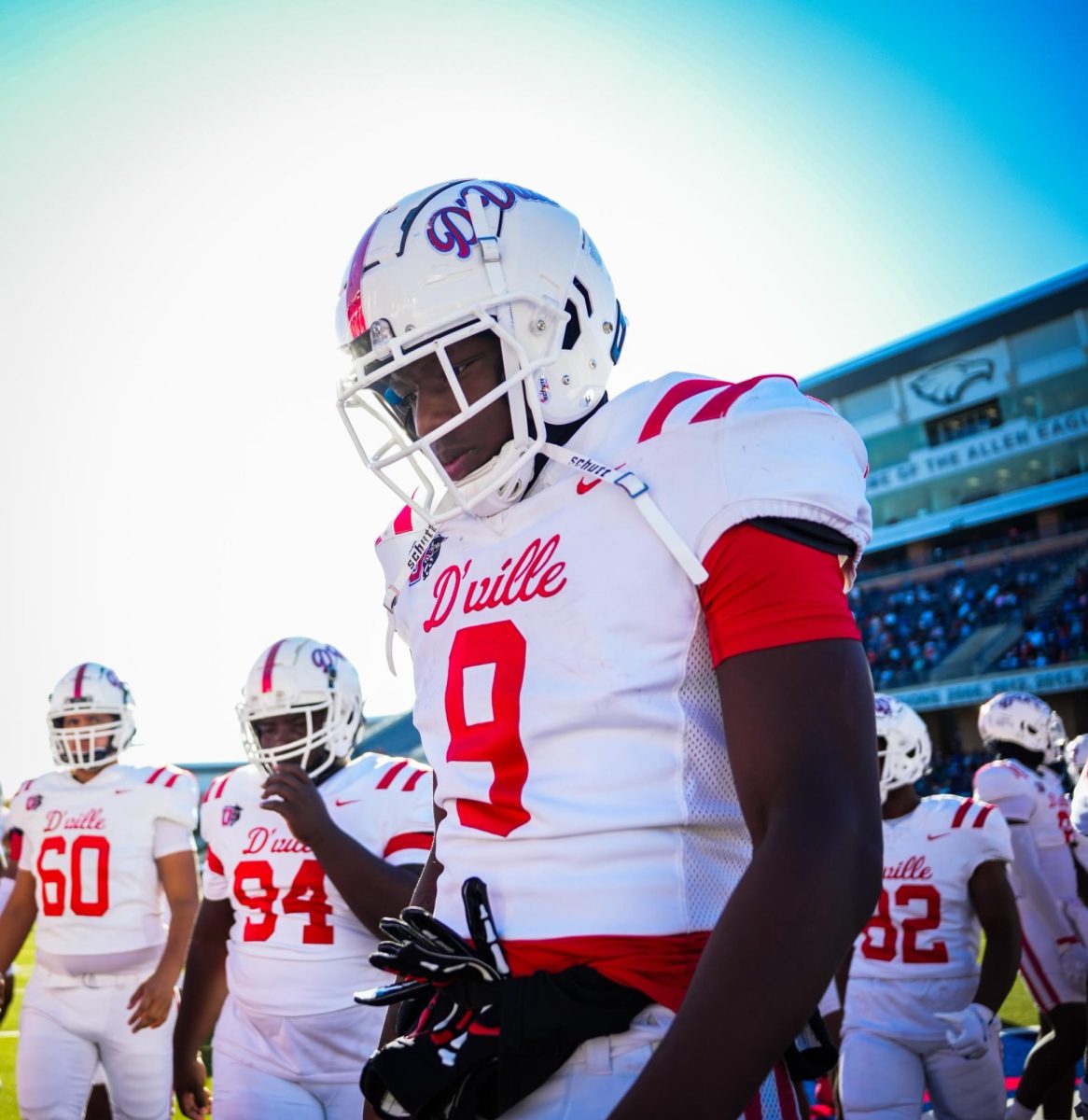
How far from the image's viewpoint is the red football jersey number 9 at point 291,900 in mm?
3697

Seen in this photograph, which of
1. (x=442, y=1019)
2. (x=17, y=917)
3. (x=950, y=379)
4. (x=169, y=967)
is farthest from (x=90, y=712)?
(x=950, y=379)

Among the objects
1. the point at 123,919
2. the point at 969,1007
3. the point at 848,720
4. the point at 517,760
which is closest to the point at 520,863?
the point at 517,760

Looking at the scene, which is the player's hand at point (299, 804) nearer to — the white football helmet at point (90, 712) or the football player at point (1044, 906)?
the white football helmet at point (90, 712)

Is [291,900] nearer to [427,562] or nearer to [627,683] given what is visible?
[427,562]

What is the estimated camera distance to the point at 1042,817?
247 inches

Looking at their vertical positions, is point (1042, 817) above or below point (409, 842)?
below

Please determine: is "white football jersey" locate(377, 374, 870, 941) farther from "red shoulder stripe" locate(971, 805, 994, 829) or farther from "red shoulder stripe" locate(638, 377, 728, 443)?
"red shoulder stripe" locate(971, 805, 994, 829)

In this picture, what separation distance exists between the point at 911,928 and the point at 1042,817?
2073 mm

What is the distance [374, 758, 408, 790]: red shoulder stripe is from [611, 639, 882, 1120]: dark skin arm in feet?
9.12

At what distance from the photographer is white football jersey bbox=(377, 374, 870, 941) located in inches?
53.8

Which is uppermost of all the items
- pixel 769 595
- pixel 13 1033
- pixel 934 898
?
pixel 769 595

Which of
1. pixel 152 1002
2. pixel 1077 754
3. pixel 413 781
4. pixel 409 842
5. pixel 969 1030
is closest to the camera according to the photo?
pixel 409 842

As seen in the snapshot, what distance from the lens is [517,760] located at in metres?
1.52

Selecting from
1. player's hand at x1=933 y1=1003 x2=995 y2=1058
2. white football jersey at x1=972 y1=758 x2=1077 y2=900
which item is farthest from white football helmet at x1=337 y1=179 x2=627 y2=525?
white football jersey at x1=972 y1=758 x2=1077 y2=900
